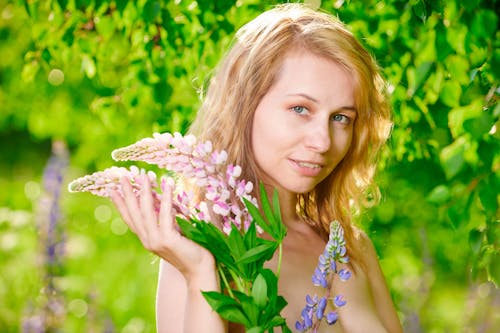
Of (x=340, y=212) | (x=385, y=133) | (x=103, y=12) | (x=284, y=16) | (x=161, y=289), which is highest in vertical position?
(x=103, y=12)

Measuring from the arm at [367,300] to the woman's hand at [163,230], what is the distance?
560mm

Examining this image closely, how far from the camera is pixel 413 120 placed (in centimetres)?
307

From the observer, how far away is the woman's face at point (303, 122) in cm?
199

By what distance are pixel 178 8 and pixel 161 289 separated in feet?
5.11

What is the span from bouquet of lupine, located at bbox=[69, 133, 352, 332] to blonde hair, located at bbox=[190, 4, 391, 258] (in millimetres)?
363

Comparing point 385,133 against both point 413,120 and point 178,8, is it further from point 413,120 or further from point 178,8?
point 178,8

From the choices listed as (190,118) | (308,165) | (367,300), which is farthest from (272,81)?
(190,118)

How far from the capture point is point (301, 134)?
1980 millimetres

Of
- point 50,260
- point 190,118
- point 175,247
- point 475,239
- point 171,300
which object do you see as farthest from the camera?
point 190,118

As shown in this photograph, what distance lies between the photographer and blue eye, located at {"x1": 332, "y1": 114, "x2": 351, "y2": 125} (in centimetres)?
206

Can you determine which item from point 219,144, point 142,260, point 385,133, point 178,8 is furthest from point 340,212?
point 142,260

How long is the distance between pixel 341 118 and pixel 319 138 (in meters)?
0.12

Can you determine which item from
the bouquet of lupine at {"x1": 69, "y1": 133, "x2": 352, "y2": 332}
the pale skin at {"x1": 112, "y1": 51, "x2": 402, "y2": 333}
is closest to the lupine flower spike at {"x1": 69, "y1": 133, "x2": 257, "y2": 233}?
the bouquet of lupine at {"x1": 69, "y1": 133, "x2": 352, "y2": 332}

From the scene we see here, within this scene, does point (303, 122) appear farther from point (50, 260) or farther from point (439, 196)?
point (50, 260)
